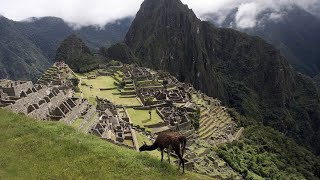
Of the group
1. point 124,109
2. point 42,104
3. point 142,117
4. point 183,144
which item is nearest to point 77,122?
point 42,104

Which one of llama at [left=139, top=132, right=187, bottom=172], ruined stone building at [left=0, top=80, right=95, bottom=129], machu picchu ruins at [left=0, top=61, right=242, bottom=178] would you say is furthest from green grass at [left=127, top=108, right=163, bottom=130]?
llama at [left=139, top=132, right=187, bottom=172]

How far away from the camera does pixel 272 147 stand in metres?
81.1

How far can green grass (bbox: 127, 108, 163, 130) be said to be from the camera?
5775cm

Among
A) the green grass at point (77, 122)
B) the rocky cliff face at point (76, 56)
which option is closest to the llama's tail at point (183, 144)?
the green grass at point (77, 122)

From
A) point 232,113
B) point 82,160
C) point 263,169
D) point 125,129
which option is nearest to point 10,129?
point 82,160

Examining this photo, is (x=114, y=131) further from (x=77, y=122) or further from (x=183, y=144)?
(x=183, y=144)

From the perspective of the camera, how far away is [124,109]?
212 feet

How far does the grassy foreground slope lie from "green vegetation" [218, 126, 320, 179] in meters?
36.0

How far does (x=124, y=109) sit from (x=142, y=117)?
4323mm

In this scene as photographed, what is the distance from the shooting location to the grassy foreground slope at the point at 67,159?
17.7 m

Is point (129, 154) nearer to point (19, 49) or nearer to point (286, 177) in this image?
point (286, 177)

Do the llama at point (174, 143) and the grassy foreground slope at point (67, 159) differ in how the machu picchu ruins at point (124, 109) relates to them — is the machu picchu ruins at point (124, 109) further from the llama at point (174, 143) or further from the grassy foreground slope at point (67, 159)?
the llama at point (174, 143)

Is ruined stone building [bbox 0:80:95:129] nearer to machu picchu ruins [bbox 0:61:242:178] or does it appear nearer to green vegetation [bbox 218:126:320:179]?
machu picchu ruins [bbox 0:61:242:178]

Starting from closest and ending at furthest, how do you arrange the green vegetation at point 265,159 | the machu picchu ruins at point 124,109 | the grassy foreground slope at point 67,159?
1. the grassy foreground slope at point 67,159
2. the machu picchu ruins at point 124,109
3. the green vegetation at point 265,159
